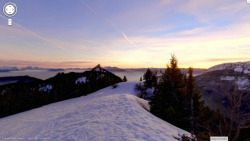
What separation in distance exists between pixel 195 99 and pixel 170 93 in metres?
2.77

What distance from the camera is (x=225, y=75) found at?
102 meters

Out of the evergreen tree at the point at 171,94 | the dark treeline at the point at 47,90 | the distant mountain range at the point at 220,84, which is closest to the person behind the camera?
the distant mountain range at the point at 220,84

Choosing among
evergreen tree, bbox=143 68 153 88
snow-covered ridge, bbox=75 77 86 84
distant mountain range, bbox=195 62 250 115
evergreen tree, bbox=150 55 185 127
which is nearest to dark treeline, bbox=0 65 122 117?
snow-covered ridge, bbox=75 77 86 84

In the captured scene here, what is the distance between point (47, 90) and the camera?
1540 cm

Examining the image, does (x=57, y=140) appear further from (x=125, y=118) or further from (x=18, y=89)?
(x=18, y=89)

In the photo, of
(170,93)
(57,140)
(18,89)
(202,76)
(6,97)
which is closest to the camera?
(57,140)

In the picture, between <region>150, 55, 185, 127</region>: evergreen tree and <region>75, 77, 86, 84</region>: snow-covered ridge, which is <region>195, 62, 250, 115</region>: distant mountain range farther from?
<region>75, 77, 86, 84</region>: snow-covered ridge

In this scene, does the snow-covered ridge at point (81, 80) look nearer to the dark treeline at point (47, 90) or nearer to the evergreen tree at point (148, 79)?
the dark treeline at point (47, 90)

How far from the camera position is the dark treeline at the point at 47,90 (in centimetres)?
1198

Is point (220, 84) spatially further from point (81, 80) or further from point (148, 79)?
point (81, 80)

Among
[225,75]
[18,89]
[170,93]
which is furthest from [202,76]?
[18,89]

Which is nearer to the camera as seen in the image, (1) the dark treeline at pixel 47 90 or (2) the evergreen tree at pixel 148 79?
(1) the dark treeline at pixel 47 90

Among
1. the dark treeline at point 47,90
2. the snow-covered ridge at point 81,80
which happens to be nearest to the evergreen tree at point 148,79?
the dark treeline at point 47,90

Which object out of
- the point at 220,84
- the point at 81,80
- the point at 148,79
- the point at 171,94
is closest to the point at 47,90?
the point at 81,80
